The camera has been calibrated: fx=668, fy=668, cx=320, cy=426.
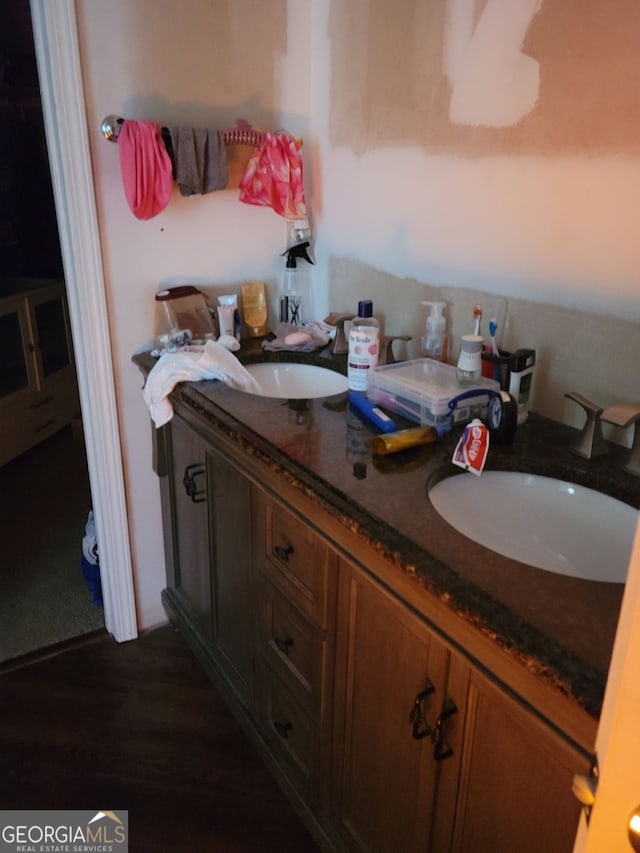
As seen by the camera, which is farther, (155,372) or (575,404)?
(155,372)

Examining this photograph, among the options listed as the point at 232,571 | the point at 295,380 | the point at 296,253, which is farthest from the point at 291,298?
the point at 232,571

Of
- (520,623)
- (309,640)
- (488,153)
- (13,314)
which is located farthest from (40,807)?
(13,314)

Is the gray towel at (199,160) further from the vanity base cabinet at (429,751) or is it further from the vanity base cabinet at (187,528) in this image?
the vanity base cabinet at (429,751)

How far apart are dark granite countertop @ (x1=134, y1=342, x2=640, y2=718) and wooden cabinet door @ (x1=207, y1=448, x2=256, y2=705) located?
0.49 ft

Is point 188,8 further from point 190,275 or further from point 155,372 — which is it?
point 155,372

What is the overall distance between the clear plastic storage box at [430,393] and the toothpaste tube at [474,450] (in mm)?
126

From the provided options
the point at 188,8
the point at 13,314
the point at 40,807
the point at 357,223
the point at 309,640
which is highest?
the point at 188,8

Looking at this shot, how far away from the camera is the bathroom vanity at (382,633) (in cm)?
78

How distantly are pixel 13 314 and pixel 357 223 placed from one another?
1.97 metres

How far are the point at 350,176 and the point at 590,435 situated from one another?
38.7 inches

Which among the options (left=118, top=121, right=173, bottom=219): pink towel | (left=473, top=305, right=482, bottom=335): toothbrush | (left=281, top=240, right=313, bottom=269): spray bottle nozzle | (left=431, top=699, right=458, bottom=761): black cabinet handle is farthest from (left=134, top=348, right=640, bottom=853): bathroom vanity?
(left=281, top=240, right=313, bottom=269): spray bottle nozzle

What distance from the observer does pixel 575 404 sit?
1325 mm

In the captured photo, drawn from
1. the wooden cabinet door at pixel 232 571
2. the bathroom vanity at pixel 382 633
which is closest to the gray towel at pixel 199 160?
the bathroom vanity at pixel 382 633

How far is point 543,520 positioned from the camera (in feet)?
3.83
